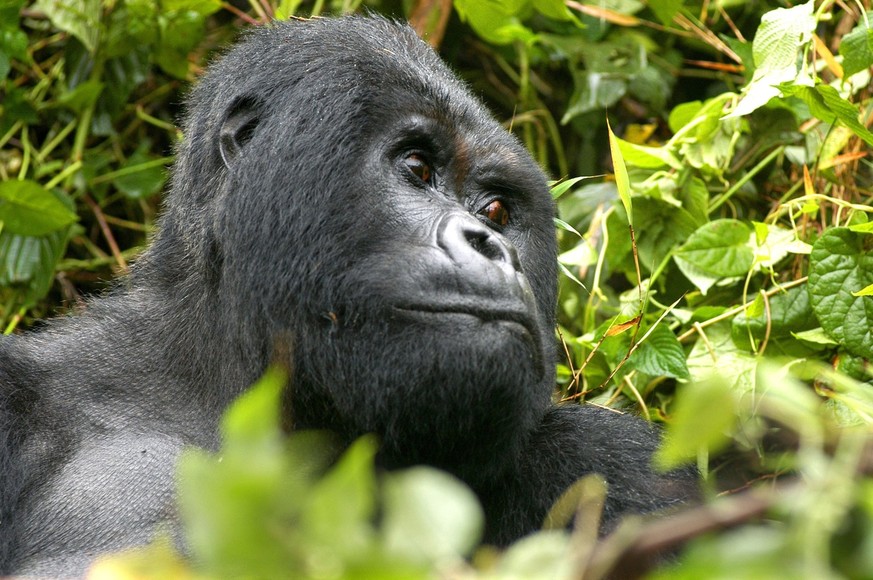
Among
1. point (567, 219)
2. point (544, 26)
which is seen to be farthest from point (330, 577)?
point (544, 26)

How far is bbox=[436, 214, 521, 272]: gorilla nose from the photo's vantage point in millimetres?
2348

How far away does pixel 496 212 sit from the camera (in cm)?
277

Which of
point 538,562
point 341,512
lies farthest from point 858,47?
point 341,512

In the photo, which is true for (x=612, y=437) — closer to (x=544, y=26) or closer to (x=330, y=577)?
(x=330, y=577)

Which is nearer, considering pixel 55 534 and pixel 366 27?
pixel 55 534

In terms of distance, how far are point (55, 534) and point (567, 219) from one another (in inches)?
91.5

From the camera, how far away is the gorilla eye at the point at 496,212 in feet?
9.05

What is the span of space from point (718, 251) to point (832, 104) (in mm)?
581

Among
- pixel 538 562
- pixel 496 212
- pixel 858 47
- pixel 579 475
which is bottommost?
pixel 579 475

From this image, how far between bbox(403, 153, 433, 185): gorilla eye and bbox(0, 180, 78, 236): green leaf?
75.9 inches

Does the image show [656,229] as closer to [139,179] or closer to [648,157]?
[648,157]

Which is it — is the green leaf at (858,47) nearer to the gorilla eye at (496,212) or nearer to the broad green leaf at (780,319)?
the broad green leaf at (780,319)

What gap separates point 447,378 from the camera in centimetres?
227

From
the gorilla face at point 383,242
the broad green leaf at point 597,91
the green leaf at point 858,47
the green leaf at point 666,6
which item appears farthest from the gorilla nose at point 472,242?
the broad green leaf at point 597,91
